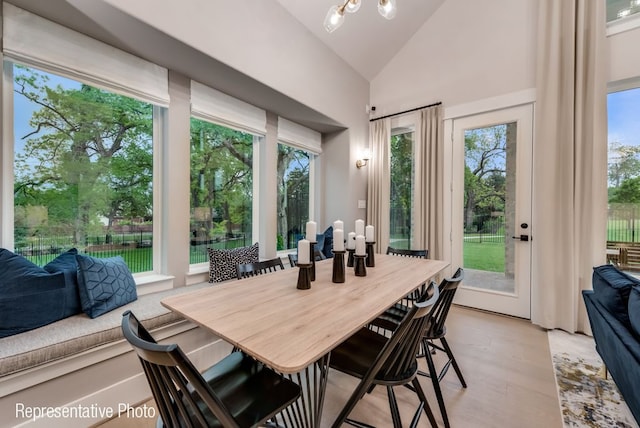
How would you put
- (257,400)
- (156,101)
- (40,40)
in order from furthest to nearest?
(156,101)
(40,40)
(257,400)

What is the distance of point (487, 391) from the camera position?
1782 mm

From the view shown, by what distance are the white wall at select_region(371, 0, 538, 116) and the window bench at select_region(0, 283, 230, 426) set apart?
379 cm

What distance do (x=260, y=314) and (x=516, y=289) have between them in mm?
3109

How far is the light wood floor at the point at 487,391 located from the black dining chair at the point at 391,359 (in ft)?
1.08

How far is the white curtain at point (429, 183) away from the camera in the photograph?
344cm

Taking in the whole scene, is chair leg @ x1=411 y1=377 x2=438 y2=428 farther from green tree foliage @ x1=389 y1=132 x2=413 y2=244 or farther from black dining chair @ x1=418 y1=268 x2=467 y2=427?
green tree foliage @ x1=389 y1=132 x2=413 y2=244

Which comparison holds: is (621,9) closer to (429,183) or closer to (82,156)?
(429,183)

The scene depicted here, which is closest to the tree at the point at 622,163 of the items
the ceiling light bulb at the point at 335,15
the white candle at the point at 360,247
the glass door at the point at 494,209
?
the glass door at the point at 494,209

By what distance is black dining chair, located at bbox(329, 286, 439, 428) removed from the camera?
1019 mm

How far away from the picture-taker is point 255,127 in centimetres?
302

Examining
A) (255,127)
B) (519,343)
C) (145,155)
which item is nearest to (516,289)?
(519,343)

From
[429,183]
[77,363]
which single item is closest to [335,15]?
[429,183]

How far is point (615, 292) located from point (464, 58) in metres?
2.99

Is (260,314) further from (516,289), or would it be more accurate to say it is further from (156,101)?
(516,289)
